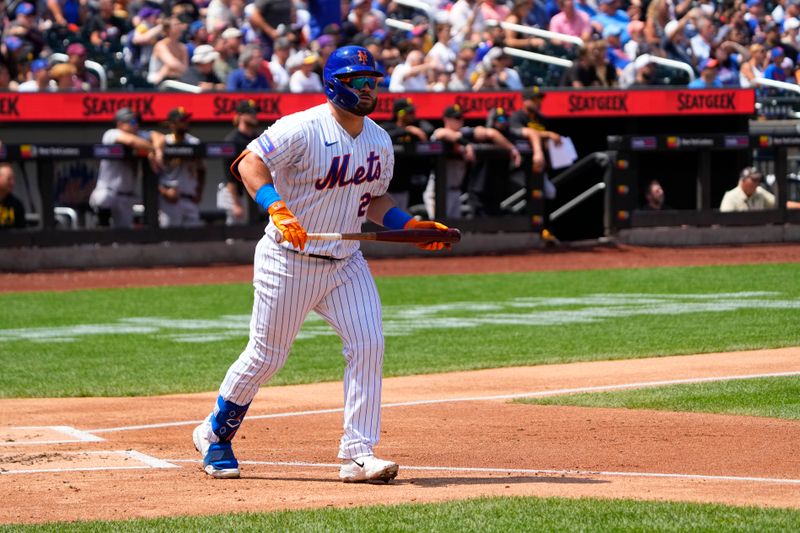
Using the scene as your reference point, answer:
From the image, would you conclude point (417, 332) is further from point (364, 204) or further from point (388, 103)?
point (388, 103)

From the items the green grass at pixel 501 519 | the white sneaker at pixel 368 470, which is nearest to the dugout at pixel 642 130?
the white sneaker at pixel 368 470

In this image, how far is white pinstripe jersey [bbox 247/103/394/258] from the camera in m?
6.24

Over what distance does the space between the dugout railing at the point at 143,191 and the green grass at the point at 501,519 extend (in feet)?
40.7

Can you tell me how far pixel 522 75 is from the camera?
2228cm

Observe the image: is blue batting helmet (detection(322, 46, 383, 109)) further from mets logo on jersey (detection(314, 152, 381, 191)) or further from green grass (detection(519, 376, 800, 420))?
green grass (detection(519, 376, 800, 420))

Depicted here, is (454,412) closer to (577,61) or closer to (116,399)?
(116,399)

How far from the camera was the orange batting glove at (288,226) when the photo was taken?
19.6 ft

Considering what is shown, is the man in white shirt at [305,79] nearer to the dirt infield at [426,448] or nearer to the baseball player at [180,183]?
the baseball player at [180,183]

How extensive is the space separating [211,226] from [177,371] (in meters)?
7.64

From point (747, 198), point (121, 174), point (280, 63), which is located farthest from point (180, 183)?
point (747, 198)

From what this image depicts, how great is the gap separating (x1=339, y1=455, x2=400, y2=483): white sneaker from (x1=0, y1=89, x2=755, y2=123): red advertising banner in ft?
40.8

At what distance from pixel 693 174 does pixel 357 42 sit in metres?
5.25

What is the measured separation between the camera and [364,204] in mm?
6574

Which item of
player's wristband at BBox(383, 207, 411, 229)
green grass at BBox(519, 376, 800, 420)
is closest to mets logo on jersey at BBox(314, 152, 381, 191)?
player's wristband at BBox(383, 207, 411, 229)
